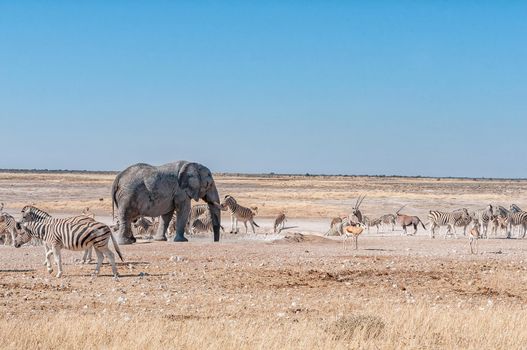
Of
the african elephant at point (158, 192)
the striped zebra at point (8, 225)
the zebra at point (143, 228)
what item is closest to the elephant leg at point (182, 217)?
the african elephant at point (158, 192)

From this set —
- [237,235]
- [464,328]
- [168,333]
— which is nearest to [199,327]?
[168,333]

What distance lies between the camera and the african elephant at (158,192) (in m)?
24.6

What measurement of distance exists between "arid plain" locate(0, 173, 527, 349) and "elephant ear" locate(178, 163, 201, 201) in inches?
112

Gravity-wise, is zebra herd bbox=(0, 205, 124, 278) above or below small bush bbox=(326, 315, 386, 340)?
above

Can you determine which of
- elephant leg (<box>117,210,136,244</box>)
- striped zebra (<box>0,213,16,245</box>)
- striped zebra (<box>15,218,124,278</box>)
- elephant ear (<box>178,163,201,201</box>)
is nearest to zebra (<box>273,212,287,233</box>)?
elephant ear (<box>178,163,201,201</box>)

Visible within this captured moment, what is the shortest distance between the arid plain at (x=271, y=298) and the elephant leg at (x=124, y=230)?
0.44 metres

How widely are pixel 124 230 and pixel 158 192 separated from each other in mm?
1687

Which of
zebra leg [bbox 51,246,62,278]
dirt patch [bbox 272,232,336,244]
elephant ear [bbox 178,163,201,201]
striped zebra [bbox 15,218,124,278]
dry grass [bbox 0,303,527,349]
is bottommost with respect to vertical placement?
dry grass [bbox 0,303,527,349]

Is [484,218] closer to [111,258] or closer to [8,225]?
[8,225]

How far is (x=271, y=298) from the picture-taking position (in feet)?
44.7

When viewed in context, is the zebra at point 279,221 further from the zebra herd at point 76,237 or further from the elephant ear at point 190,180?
the zebra herd at point 76,237

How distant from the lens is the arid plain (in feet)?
33.1

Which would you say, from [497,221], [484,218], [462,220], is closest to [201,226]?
[462,220]

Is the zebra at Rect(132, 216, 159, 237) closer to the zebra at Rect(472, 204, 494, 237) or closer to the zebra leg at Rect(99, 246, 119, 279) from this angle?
the zebra at Rect(472, 204, 494, 237)
